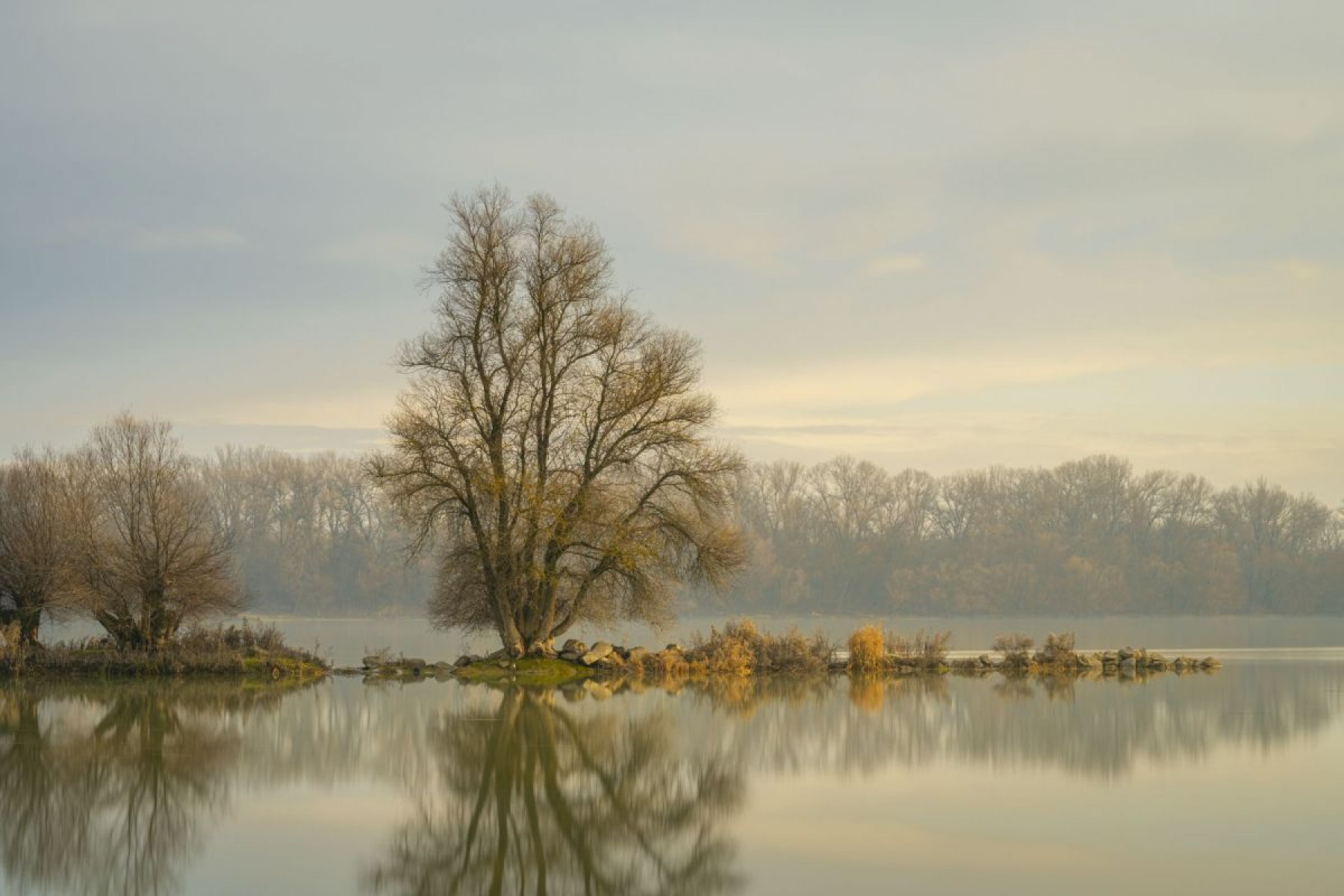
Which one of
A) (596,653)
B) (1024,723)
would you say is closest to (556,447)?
(596,653)

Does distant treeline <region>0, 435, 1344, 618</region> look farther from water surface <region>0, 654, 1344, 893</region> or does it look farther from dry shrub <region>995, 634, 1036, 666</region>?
water surface <region>0, 654, 1344, 893</region>

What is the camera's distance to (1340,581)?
92500 millimetres

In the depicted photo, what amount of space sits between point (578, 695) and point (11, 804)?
13675 mm

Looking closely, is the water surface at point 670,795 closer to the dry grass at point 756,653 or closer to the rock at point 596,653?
the rock at point 596,653

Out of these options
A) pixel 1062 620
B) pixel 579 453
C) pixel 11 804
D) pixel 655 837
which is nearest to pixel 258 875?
pixel 655 837

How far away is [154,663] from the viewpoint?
31484 millimetres

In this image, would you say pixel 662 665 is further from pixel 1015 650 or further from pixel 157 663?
pixel 157 663

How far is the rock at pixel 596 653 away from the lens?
3206 cm

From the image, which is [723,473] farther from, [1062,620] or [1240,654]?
[1062,620]

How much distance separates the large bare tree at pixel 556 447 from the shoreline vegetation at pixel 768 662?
106 cm

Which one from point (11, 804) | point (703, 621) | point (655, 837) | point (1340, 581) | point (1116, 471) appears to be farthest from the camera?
point (1116, 471)

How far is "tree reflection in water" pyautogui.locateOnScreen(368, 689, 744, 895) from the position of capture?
35.7 ft

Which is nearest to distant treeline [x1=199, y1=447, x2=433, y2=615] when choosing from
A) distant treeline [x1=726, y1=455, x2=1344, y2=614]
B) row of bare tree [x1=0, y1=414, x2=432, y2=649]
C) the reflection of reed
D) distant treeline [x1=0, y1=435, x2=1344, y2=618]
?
distant treeline [x1=0, y1=435, x2=1344, y2=618]

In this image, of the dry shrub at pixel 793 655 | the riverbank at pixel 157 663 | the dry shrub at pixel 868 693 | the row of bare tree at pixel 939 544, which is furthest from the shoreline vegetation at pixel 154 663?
the row of bare tree at pixel 939 544
